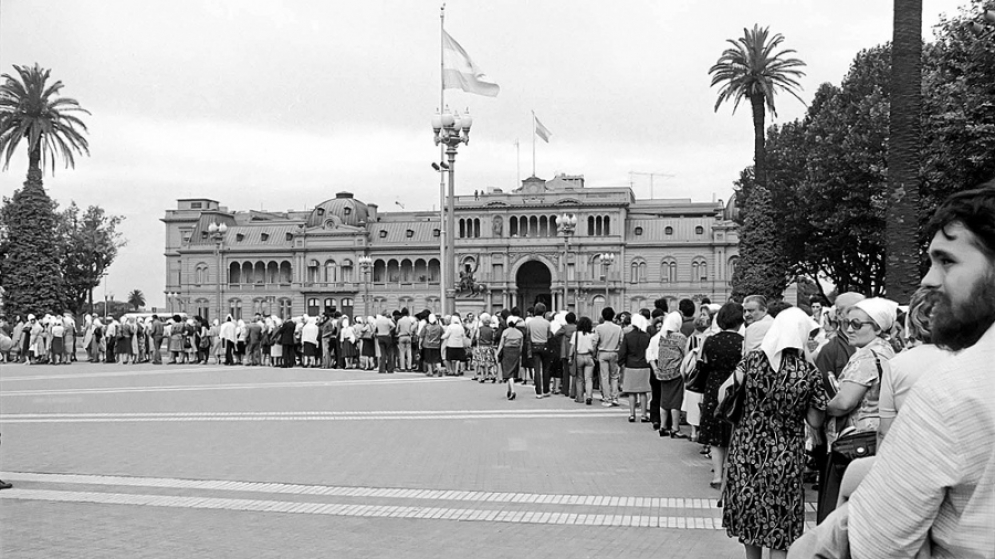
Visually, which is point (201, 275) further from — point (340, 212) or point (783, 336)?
point (783, 336)

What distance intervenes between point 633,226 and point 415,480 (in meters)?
76.0

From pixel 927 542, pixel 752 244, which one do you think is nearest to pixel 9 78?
pixel 752 244

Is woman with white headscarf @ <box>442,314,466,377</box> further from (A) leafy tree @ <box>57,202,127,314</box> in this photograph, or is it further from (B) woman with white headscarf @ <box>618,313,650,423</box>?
(A) leafy tree @ <box>57,202,127,314</box>

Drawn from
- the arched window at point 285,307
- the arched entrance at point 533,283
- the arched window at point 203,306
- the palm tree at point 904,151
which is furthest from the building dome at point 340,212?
the palm tree at point 904,151

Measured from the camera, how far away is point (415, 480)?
9086mm

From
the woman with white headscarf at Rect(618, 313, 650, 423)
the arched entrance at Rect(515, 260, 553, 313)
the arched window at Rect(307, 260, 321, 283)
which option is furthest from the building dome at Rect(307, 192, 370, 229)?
the woman with white headscarf at Rect(618, 313, 650, 423)

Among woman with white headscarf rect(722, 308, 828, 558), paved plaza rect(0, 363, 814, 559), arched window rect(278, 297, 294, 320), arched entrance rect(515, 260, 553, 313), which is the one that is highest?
arched entrance rect(515, 260, 553, 313)

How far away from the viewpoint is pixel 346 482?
8.95 metres

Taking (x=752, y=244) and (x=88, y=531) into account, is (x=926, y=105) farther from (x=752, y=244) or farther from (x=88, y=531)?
(x=88, y=531)

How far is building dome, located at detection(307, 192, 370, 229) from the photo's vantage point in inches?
3565

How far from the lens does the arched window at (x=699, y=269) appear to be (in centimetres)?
8069

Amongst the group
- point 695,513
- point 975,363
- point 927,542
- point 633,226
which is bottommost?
point 695,513

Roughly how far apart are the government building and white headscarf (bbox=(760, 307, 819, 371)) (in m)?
69.9

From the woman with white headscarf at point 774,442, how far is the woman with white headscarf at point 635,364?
7.73m
